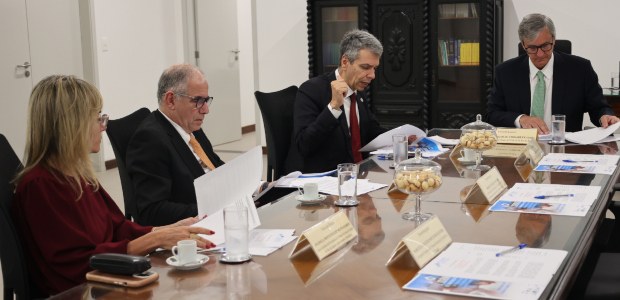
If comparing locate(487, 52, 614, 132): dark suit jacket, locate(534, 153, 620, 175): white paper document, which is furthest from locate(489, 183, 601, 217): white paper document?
locate(487, 52, 614, 132): dark suit jacket

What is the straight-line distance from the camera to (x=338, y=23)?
7.07 metres

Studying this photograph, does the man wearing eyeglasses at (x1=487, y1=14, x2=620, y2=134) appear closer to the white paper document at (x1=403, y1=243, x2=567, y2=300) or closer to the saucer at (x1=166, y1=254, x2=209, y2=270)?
the white paper document at (x1=403, y1=243, x2=567, y2=300)

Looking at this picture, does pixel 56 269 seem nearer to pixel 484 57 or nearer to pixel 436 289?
pixel 436 289

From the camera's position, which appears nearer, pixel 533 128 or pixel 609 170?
pixel 609 170

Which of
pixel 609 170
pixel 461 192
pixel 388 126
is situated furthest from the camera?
pixel 388 126

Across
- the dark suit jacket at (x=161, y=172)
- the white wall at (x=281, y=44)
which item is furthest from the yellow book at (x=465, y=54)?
the dark suit jacket at (x=161, y=172)

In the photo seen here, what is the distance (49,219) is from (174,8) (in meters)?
6.48

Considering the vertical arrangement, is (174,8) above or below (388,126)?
above

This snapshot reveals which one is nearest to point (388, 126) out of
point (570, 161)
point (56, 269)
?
point (570, 161)

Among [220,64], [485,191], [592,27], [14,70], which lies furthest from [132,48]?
[485,191]

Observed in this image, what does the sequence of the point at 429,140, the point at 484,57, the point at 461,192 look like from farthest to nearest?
the point at 484,57, the point at 429,140, the point at 461,192

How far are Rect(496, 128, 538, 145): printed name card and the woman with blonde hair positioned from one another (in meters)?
2.08

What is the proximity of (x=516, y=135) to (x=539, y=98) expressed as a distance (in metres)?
0.62

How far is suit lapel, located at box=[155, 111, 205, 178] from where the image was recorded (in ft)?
9.14
